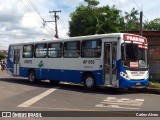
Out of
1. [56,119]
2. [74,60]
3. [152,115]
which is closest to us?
[56,119]

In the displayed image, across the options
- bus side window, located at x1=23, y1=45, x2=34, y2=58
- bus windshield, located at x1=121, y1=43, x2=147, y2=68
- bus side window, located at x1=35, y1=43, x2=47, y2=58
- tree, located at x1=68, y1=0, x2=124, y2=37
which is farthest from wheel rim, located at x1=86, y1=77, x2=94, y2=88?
tree, located at x1=68, y1=0, x2=124, y2=37

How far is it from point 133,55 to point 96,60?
6.25 feet

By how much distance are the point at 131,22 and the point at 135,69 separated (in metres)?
46.6

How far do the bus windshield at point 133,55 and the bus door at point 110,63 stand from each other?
51 cm

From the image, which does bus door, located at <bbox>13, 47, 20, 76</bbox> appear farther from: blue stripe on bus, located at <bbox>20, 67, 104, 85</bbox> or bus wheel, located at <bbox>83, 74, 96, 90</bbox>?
bus wheel, located at <bbox>83, 74, 96, 90</bbox>

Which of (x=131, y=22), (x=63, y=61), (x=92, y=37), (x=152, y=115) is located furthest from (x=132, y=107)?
(x=131, y=22)

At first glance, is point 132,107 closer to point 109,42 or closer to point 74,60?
point 109,42

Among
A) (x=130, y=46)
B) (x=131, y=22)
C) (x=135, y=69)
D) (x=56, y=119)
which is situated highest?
(x=131, y=22)

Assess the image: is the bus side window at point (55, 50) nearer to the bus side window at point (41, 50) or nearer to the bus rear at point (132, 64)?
the bus side window at point (41, 50)

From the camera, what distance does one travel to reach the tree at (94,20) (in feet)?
179

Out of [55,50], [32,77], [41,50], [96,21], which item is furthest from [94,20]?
[55,50]

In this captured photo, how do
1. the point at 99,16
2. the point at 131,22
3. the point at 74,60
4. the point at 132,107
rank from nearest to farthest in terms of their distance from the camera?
1. the point at 132,107
2. the point at 74,60
3. the point at 99,16
4. the point at 131,22

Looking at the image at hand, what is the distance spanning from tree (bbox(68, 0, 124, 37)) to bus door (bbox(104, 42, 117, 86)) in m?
34.2

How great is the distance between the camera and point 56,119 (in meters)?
10.8
